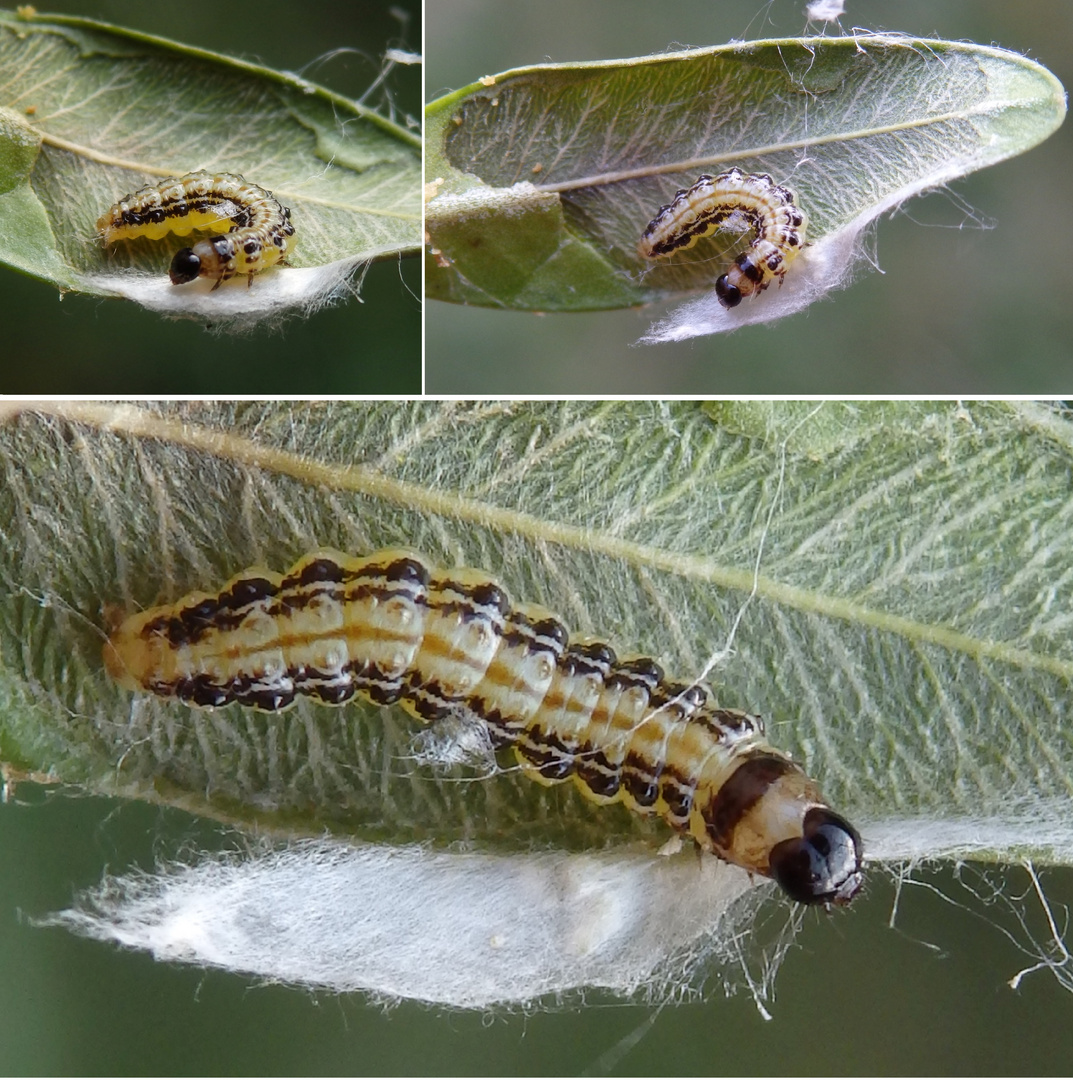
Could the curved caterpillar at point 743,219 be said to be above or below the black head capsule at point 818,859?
above

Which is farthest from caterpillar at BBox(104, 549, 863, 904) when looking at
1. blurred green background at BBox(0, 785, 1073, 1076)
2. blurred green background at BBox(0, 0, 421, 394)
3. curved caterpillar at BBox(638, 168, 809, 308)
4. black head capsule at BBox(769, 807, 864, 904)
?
curved caterpillar at BBox(638, 168, 809, 308)

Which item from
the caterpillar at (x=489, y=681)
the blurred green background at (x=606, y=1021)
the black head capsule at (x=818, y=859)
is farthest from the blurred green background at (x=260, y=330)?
the blurred green background at (x=606, y=1021)

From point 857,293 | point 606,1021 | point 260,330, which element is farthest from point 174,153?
point 606,1021

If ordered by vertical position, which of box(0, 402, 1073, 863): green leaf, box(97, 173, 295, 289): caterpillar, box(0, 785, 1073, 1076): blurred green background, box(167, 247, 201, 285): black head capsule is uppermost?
box(97, 173, 295, 289): caterpillar

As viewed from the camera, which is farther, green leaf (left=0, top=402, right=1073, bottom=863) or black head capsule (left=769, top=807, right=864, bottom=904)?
green leaf (left=0, top=402, right=1073, bottom=863)

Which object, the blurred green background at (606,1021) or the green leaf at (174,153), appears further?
the blurred green background at (606,1021)

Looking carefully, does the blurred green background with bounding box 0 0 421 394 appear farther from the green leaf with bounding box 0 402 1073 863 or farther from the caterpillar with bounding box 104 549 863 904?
the caterpillar with bounding box 104 549 863 904

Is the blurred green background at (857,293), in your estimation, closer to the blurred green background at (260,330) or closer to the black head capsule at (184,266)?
the blurred green background at (260,330)
